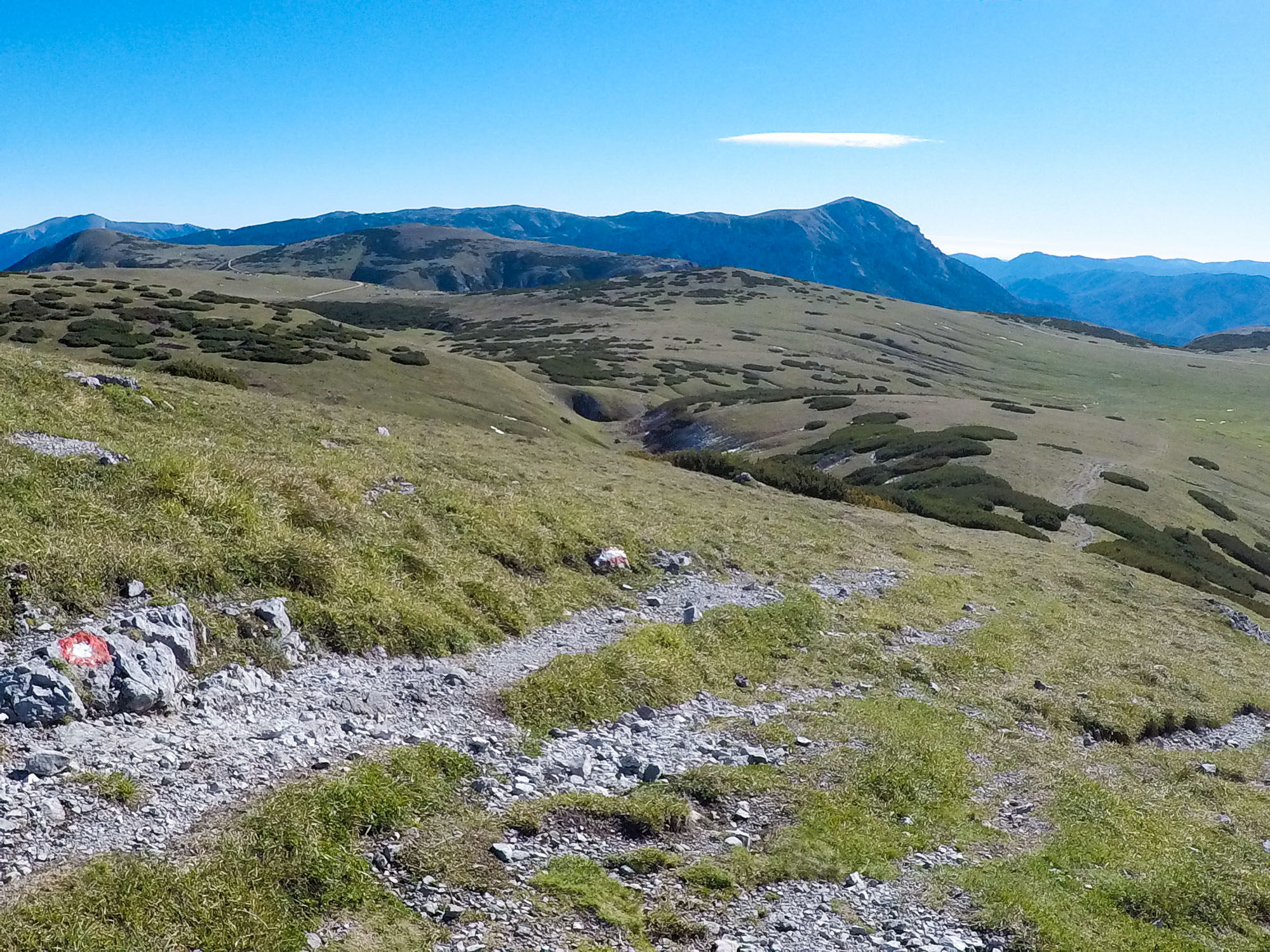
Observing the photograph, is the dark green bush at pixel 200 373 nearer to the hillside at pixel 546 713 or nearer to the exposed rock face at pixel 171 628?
the hillside at pixel 546 713

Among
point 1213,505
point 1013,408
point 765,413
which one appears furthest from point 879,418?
point 1213,505

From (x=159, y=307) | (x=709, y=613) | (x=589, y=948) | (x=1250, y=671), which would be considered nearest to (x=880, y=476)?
(x=1250, y=671)

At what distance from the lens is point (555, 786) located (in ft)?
39.4

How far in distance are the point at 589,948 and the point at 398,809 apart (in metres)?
3.13

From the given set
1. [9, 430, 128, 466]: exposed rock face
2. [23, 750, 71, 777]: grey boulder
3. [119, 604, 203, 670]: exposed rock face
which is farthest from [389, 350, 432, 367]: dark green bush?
[23, 750, 71, 777]: grey boulder

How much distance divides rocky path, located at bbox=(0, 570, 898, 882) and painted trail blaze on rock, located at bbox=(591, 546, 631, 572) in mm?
5005

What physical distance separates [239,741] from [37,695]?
2.48 meters

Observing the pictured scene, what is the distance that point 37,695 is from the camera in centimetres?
1027

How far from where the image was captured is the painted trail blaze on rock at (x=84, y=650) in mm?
10914

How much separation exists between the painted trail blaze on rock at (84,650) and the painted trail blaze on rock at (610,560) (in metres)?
12.3

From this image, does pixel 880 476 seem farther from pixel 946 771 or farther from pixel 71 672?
pixel 71 672

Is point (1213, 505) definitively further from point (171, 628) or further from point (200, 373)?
point (171, 628)

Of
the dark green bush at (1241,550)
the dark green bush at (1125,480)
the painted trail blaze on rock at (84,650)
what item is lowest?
the dark green bush at (1241,550)

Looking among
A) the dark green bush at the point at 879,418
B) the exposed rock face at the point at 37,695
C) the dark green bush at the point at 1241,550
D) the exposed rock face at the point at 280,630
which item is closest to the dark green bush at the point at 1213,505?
the dark green bush at the point at 1241,550
